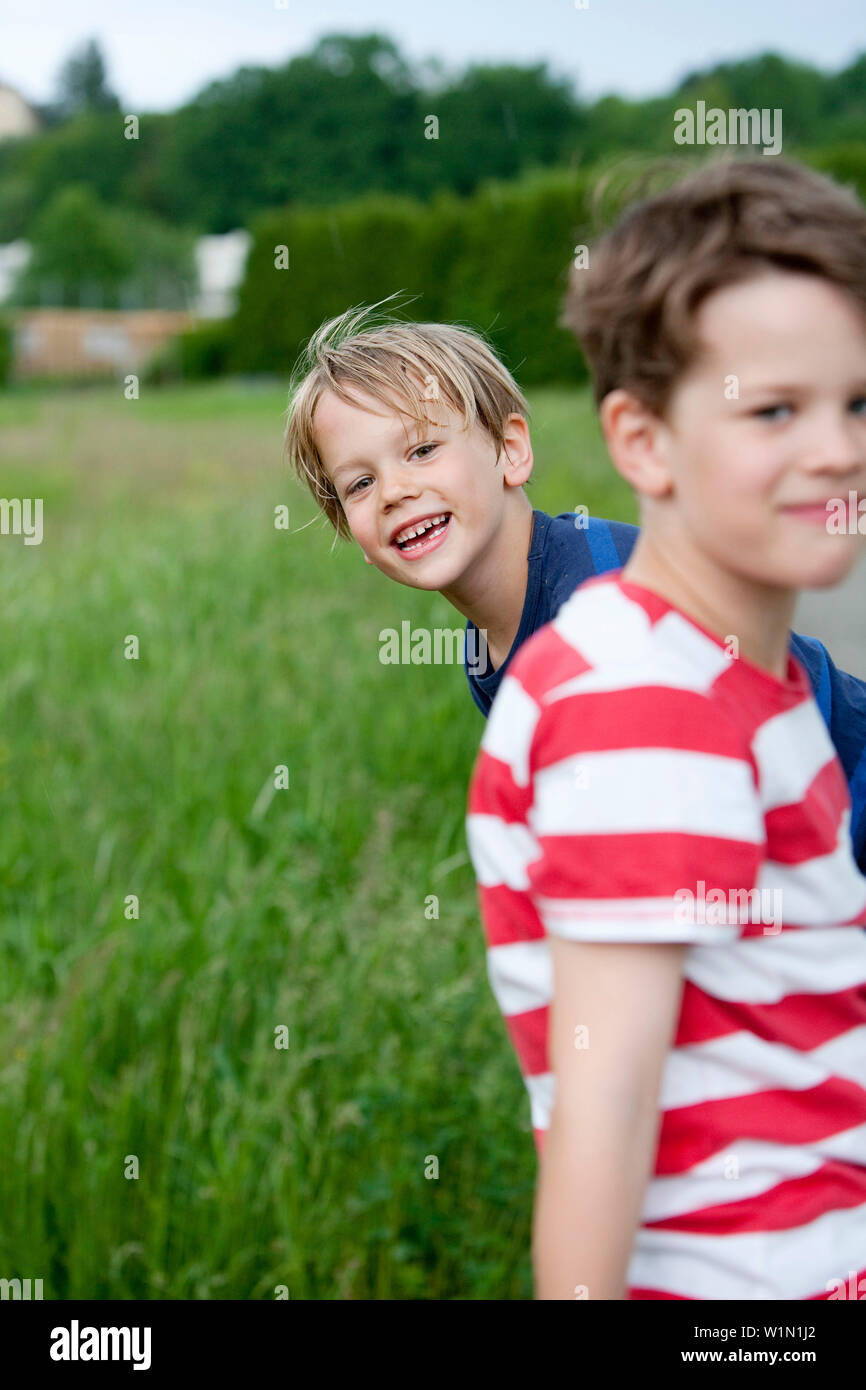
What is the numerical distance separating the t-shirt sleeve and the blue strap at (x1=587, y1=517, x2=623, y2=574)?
0.64 meters

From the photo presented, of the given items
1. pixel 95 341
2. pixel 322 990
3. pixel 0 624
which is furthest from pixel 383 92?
pixel 322 990

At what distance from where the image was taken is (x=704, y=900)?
0.85 m

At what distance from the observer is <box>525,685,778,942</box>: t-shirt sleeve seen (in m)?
0.84

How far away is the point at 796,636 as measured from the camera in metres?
1.50

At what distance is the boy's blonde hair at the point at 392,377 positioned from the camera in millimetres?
1388

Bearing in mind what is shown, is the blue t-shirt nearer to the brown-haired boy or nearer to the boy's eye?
the brown-haired boy

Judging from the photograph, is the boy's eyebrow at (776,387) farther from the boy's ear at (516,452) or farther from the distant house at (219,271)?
the distant house at (219,271)

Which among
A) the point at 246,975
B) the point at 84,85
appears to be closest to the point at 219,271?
the point at 84,85

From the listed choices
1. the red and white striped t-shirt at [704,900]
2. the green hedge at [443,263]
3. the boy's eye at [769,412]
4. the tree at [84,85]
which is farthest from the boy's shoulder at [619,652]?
the tree at [84,85]

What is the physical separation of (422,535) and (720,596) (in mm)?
546

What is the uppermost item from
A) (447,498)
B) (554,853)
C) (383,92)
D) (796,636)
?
(383,92)

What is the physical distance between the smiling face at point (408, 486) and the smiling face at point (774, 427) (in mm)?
494
